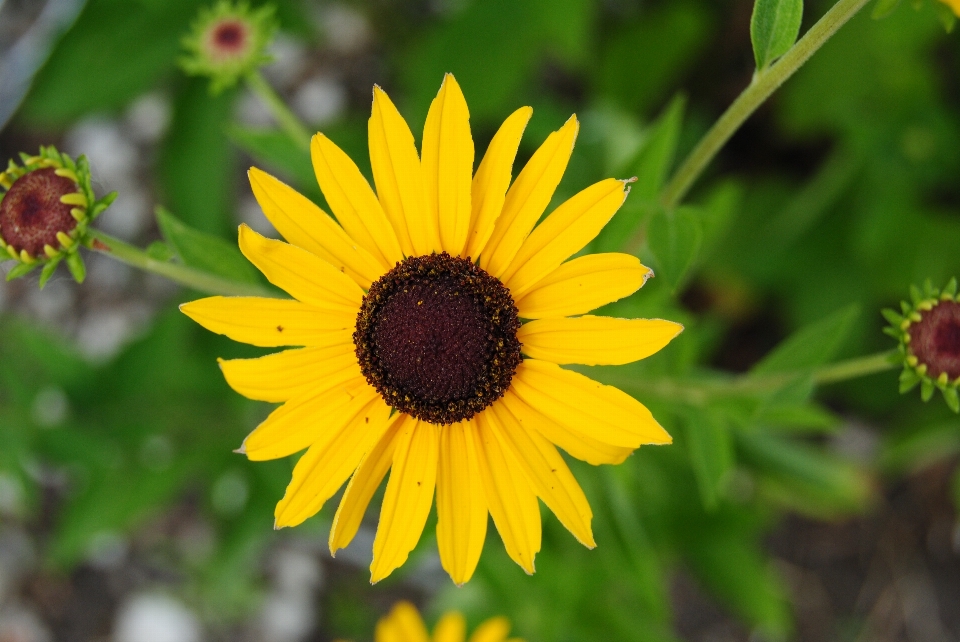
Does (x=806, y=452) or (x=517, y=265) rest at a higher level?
(x=517, y=265)

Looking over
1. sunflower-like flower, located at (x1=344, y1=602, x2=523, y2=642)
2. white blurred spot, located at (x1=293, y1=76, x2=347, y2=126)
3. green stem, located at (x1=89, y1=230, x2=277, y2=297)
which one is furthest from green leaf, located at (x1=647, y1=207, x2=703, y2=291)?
white blurred spot, located at (x1=293, y1=76, x2=347, y2=126)

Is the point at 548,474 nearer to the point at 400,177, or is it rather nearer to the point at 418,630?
the point at 400,177

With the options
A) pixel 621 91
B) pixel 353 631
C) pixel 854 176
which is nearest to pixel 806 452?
pixel 854 176

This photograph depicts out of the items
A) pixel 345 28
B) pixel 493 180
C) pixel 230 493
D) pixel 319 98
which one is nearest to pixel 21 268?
pixel 493 180

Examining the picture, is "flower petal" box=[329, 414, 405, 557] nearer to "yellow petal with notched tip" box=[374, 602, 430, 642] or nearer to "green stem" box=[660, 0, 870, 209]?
"green stem" box=[660, 0, 870, 209]

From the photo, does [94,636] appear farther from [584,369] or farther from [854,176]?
[854,176]
